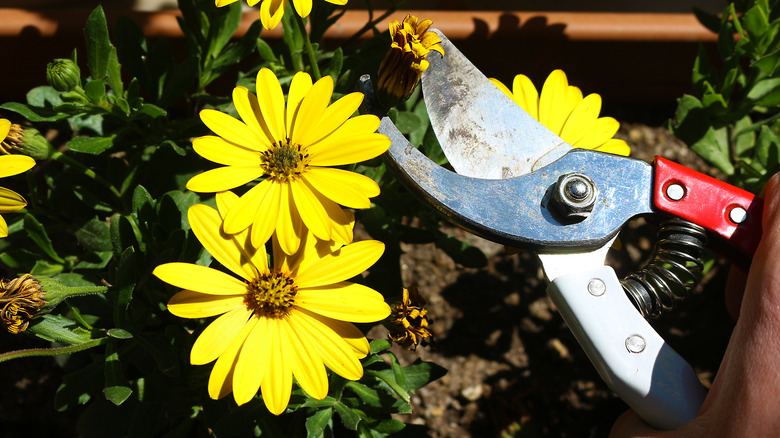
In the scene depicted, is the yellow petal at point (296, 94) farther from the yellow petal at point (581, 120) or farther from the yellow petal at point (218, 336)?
the yellow petal at point (581, 120)

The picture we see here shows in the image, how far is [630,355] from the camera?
1.19m

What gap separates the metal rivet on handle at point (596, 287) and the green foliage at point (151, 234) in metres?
0.42

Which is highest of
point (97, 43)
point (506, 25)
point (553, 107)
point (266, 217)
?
point (97, 43)

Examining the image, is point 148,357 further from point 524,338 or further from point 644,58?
point 644,58

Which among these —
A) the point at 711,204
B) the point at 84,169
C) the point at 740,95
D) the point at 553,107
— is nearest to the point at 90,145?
the point at 84,169

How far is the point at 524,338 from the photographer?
7.16 ft

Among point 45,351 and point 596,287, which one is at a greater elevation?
point 45,351

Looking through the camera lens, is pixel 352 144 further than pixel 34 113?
No

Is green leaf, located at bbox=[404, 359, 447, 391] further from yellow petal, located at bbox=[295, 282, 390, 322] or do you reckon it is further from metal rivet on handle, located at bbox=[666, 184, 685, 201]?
metal rivet on handle, located at bbox=[666, 184, 685, 201]

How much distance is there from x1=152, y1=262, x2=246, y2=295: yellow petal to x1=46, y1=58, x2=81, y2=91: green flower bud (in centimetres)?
49

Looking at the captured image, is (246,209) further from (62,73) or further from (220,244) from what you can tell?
(62,73)

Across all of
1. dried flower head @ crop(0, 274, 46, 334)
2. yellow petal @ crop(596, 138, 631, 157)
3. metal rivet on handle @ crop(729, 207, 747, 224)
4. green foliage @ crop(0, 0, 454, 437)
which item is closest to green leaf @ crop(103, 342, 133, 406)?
green foliage @ crop(0, 0, 454, 437)

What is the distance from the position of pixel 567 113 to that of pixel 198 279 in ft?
2.78

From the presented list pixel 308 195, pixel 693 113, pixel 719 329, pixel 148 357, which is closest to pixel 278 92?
pixel 308 195
